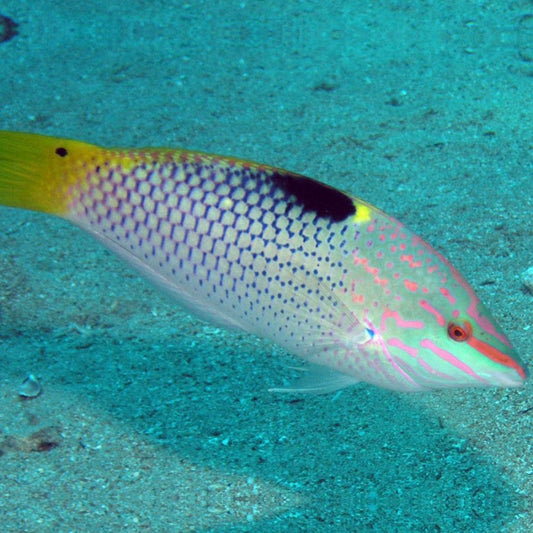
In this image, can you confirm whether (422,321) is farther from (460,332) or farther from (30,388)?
(30,388)

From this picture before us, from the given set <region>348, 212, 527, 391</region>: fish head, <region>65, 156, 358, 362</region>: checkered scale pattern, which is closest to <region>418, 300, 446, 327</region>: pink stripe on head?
<region>348, 212, 527, 391</region>: fish head

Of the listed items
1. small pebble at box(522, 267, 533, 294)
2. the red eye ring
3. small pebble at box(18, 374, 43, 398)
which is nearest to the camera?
the red eye ring

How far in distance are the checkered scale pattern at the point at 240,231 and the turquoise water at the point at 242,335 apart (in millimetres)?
1287

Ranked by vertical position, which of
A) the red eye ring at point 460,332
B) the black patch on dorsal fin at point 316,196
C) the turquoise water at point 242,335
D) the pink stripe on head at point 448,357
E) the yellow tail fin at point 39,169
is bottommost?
the turquoise water at point 242,335

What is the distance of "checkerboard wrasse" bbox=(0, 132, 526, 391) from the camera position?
193 centimetres

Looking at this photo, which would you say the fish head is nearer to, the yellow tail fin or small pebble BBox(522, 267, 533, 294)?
the yellow tail fin

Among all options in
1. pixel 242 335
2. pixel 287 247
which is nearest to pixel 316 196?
pixel 287 247

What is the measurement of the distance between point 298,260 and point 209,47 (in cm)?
558

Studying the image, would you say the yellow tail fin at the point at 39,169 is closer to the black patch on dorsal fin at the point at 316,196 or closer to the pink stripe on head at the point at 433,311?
the black patch on dorsal fin at the point at 316,196

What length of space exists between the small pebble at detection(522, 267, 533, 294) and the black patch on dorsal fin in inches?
86.4

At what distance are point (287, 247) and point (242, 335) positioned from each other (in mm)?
1903

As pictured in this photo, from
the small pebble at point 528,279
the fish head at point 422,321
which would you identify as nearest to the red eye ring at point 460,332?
the fish head at point 422,321

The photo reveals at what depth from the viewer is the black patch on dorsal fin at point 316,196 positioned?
6.37ft

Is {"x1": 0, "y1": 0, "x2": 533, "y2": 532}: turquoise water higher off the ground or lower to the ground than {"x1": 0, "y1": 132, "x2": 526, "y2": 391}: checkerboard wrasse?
lower
